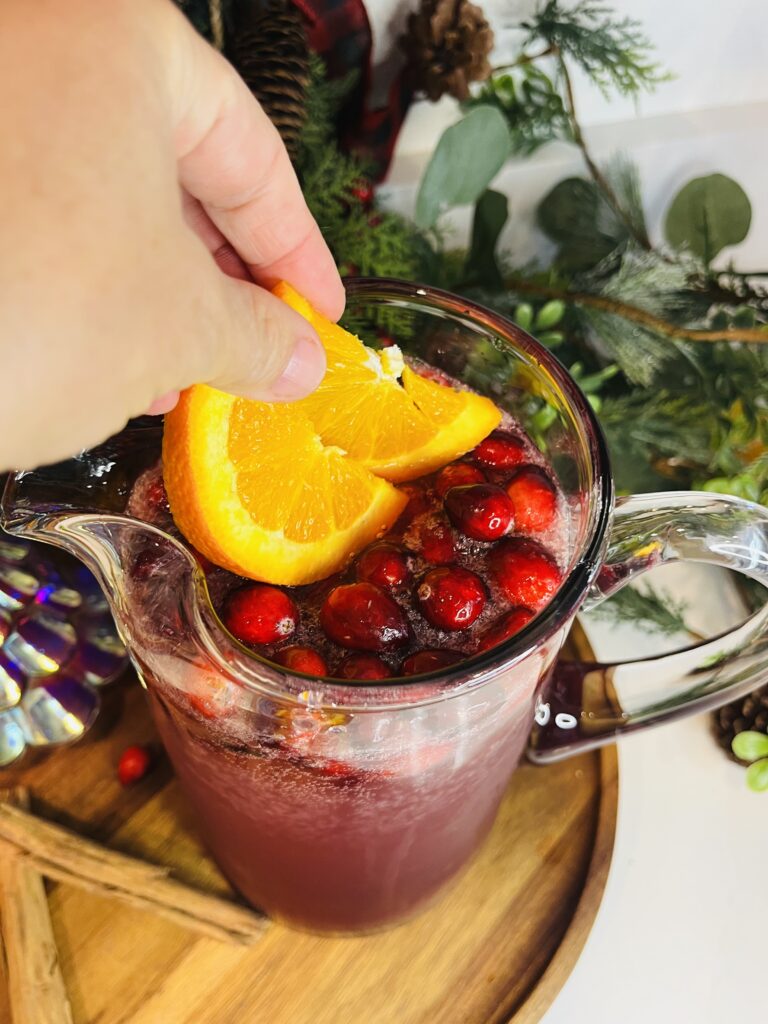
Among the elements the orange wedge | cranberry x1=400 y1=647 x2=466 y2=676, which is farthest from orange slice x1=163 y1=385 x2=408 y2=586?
cranberry x1=400 y1=647 x2=466 y2=676

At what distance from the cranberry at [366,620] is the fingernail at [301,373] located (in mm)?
128

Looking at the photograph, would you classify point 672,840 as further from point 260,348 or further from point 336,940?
point 260,348

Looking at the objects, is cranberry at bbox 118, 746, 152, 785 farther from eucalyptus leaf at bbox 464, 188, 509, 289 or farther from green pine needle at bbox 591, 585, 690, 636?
eucalyptus leaf at bbox 464, 188, 509, 289

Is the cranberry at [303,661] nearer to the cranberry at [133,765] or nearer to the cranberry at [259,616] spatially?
the cranberry at [259,616]

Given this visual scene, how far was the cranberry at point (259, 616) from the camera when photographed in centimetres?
56

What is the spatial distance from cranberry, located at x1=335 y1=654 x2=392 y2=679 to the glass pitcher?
37 millimetres

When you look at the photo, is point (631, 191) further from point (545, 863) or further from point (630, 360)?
point (545, 863)

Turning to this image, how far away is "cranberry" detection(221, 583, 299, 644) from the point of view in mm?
560

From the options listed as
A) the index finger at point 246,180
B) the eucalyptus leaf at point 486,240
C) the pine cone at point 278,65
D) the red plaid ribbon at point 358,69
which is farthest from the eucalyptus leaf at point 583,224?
the index finger at point 246,180

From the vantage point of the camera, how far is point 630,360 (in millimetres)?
966

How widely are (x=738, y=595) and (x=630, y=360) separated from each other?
0.29 metres

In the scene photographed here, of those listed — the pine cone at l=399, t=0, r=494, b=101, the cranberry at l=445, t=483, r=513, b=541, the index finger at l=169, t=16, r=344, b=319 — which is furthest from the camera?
the pine cone at l=399, t=0, r=494, b=101

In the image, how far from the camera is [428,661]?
539mm

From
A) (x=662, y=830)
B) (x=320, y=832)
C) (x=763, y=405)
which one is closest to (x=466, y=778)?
(x=320, y=832)
